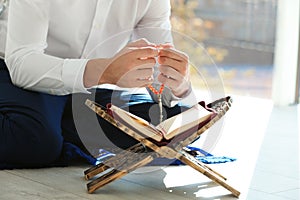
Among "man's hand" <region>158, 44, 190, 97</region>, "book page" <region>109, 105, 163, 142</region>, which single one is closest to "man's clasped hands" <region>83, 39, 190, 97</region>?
"man's hand" <region>158, 44, 190, 97</region>

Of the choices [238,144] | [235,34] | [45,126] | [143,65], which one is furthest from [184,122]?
[235,34]

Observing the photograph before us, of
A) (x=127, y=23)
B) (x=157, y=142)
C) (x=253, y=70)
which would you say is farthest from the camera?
(x=253, y=70)

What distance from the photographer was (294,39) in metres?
3.27

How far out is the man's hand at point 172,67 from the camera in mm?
1688

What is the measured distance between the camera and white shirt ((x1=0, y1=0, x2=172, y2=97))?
6.02 ft

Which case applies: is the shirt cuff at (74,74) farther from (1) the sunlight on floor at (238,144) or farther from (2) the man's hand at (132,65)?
(1) the sunlight on floor at (238,144)

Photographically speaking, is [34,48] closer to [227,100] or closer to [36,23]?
[36,23]

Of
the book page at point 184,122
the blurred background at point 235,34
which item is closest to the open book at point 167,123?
the book page at point 184,122

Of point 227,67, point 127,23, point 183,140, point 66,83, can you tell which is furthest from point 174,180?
point 227,67

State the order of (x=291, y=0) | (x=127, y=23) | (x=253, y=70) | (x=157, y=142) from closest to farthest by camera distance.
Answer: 1. (x=157, y=142)
2. (x=127, y=23)
3. (x=291, y=0)
4. (x=253, y=70)

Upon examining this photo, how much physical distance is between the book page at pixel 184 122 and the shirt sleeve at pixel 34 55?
26cm

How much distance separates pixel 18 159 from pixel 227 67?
2.58 m

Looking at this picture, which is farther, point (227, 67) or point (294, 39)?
point (227, 67)

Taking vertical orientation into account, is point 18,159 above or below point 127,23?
below
